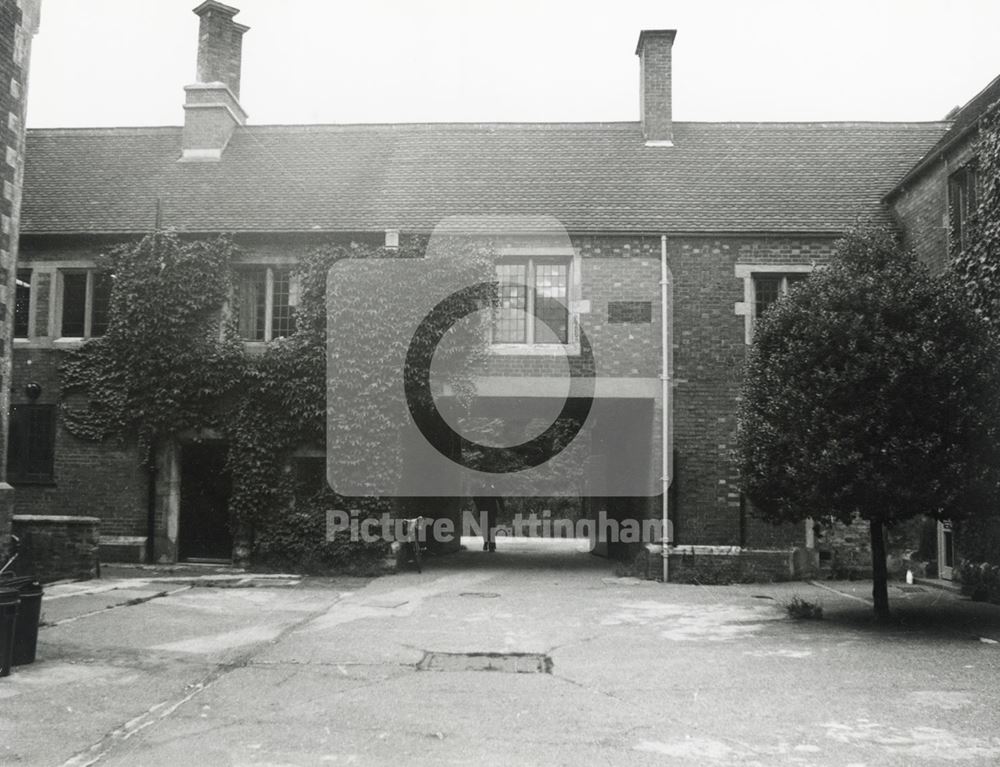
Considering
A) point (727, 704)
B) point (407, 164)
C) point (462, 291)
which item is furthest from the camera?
point (407, 164)

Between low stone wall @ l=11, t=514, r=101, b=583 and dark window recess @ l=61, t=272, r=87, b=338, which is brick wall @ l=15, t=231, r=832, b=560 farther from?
low stone wall @ l=11, t=514, r=101, b=583

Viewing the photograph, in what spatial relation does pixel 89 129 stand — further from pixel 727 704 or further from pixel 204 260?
pixel 727 704

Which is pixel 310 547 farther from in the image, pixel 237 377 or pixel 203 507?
pixel 237 377

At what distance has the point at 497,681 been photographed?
8094 millimetres

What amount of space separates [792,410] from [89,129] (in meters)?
18.1

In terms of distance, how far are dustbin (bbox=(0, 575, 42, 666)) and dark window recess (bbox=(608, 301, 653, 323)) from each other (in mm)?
10970

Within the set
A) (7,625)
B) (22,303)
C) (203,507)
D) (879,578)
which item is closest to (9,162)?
(7,625)

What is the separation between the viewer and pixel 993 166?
11930mm

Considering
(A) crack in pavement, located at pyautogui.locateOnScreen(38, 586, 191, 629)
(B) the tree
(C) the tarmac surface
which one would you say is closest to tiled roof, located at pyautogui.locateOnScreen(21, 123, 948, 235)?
(B) the tree

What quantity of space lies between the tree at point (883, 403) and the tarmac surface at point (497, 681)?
1625 millimetres

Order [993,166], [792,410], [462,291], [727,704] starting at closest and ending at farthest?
[727,704] < [792,410] < [993,166] < [462,291]

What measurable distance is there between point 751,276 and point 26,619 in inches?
515

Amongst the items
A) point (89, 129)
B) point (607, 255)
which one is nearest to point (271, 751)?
point (607, 255)

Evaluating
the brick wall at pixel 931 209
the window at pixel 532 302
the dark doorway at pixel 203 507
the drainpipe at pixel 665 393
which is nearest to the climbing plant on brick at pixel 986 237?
the brick wall at pixel 931 209
